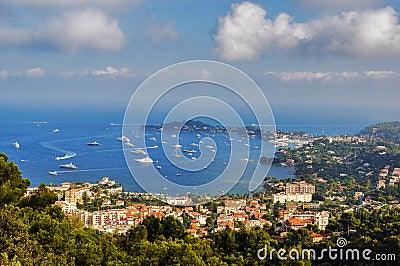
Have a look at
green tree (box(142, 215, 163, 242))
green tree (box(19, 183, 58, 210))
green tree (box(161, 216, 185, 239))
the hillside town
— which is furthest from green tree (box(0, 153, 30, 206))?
the hillside town

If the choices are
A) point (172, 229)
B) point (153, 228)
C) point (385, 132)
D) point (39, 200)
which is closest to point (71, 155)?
point (39, 200)

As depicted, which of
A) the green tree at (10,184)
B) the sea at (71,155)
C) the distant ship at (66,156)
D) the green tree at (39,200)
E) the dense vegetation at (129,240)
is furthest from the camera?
the distant ship at (66,156)

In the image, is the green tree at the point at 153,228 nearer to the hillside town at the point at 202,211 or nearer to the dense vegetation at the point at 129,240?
the dense vegetation at the point at 129,240

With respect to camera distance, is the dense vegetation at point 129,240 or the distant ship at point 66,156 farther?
the distant ship at point 66,156

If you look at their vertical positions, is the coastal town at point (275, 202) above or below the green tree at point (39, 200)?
below

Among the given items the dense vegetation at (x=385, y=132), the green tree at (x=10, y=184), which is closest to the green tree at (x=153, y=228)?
the green tree at (x=10, y=184)

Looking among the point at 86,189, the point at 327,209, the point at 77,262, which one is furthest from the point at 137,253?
the point at 86,189

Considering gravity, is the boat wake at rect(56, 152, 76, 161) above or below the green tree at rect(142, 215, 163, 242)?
above

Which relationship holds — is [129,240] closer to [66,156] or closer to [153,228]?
[153,228]

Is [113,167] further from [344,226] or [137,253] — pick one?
[137,253]

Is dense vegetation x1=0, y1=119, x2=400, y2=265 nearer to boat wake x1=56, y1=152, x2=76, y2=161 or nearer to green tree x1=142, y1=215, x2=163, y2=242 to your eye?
green tree x1=142, y1=215, x2=163, y2=242

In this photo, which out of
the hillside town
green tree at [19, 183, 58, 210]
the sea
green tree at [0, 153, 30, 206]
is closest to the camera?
green tree at [0, 153, 30, 206]
